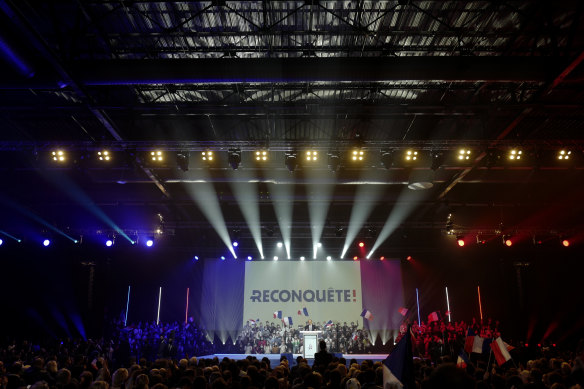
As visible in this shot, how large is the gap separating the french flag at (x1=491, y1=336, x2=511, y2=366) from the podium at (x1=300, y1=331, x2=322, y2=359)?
10.8 metres

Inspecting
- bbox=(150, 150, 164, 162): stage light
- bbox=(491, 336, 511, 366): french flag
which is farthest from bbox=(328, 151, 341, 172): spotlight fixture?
bbox=(491, 336, 511, 366): french flag

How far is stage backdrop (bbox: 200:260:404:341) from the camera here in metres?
19.7

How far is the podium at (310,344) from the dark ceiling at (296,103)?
439cm

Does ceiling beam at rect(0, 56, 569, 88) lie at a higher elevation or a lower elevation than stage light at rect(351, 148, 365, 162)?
higher

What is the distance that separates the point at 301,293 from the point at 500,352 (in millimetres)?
14529

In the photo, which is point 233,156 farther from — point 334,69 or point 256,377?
point 256,377

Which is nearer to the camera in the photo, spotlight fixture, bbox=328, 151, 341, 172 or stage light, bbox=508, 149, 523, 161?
stage light, bbox=508, 149, 523, 161

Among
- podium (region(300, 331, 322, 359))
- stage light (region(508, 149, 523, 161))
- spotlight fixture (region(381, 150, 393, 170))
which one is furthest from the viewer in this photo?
podium (region(300, 331, 322, 359))

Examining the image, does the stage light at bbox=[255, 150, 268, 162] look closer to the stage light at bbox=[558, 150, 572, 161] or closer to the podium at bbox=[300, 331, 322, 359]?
the stage light at bbox=[558, 150, 572, 161]

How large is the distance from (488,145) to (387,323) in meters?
12.1

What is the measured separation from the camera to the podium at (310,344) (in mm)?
15992

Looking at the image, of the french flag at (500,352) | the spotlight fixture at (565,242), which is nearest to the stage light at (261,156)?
the french flag at (500,352)

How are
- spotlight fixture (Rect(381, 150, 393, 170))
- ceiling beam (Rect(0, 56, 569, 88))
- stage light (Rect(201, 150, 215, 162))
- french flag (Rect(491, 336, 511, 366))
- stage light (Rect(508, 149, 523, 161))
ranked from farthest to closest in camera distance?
1. stage light (Rect(201, 150, 215, 162))
2. spotlight fixture (Rect(381, 150, 393, 170))
3. stage light (Rect(508, 149, 523, 161))
4. ceiling beam (Rect(0, 56, 569, 88))
5. french flag (Rect(491, 336, 511, 366))

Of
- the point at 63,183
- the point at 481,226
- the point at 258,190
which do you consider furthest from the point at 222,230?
the point at 481,226
